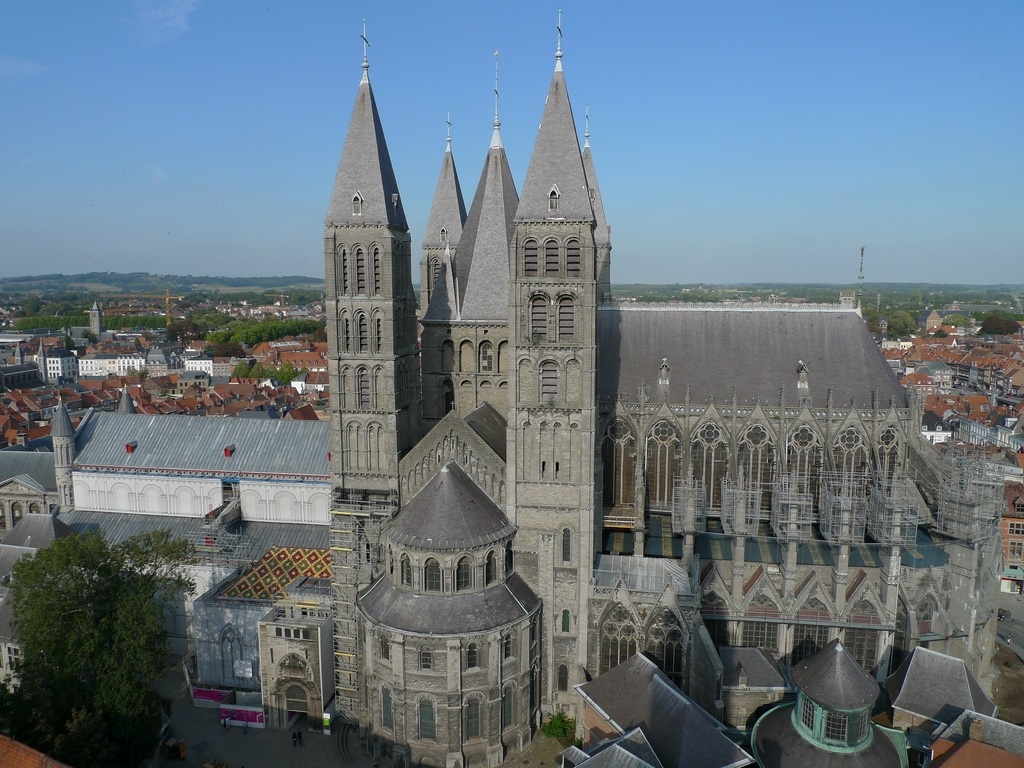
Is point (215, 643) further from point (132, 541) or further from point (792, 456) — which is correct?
point (792, 456)

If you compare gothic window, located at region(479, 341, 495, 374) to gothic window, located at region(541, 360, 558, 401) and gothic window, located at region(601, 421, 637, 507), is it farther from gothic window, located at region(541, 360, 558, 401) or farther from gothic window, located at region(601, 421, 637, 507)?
gothic window, located at region(601, 421, 637, 507)

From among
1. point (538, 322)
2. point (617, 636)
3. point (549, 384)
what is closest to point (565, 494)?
point (549, 384)

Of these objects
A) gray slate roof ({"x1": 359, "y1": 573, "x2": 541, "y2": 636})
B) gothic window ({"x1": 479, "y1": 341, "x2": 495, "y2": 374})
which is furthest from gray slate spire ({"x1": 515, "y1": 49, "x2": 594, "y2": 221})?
gray slate roof ({"x1": 359, "y1": 573, "x2": 541, "y2": 636})

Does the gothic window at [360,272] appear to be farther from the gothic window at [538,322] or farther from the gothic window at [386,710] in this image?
the gothic window at [386,710]

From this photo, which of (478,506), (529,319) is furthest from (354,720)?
(529,319)

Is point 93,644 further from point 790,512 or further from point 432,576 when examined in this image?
point 790,512
